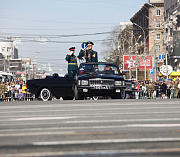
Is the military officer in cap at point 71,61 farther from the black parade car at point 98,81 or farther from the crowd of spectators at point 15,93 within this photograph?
the crowd of spectators at point 15,93

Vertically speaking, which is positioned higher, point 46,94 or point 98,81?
point 98,81

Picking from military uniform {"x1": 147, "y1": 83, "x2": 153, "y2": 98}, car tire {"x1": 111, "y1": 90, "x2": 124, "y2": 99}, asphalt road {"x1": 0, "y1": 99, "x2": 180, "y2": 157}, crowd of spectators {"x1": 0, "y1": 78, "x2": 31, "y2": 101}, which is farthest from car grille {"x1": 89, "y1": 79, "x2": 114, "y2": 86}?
military uniform {"x1": 147, "y1": 83, "x2": 153, "y2": 98}

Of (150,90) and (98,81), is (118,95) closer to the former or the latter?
(98,81)

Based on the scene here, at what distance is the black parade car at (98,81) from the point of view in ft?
75.4

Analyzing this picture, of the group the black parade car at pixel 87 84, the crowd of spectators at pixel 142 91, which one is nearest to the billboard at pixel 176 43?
the crowd of spectators at pixel 142 91

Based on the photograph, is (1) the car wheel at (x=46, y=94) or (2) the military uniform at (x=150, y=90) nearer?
(1) the car wheel at (x=46, y=94)

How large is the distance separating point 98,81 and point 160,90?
49.4ft

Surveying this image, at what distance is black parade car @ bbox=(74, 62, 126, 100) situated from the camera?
23.0m

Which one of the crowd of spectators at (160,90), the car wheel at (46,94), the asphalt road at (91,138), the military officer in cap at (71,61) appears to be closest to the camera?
the asphalt road at (91,138)

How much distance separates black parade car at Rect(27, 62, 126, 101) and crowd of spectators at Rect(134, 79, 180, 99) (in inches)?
458

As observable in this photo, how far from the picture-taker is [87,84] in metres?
23.0

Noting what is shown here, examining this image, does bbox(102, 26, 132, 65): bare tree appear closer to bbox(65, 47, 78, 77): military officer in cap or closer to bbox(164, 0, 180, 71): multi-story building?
bbox(164, 0, 180, 71): multi-story building

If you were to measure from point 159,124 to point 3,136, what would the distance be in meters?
3.11

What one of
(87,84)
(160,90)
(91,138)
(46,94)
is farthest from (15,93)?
(91,138)
